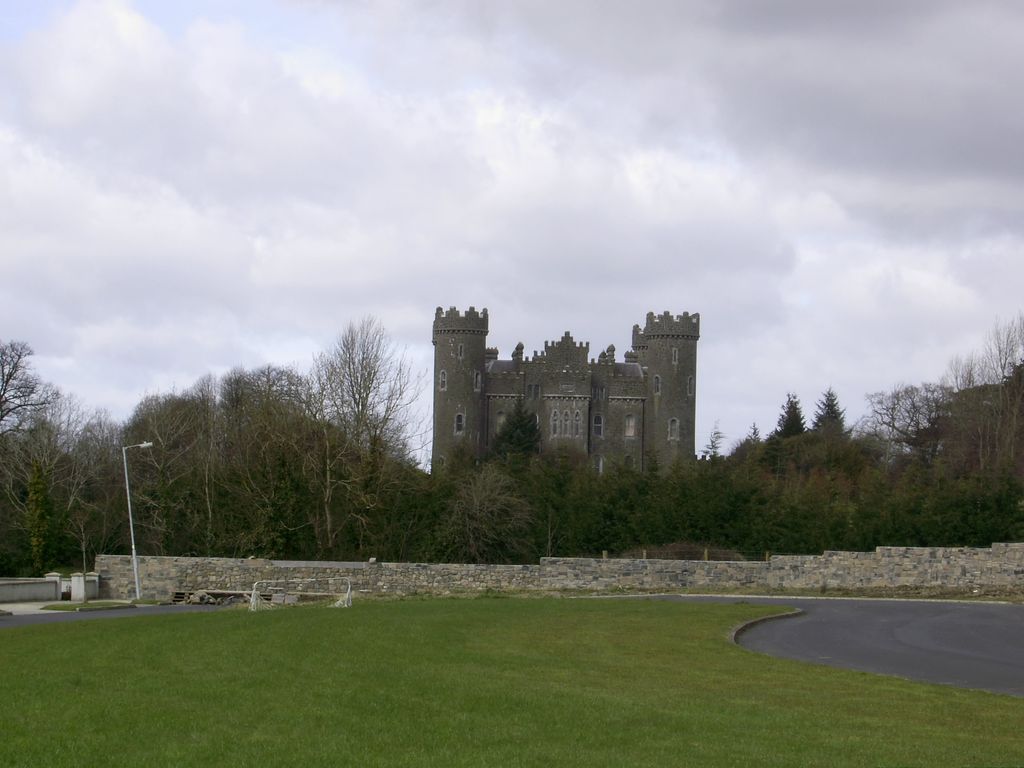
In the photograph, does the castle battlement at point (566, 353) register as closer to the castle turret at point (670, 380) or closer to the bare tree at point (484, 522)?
the castle turret at point (670, 380)

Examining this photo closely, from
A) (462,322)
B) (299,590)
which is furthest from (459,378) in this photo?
(299,590)

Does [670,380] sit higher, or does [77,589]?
[670,380]

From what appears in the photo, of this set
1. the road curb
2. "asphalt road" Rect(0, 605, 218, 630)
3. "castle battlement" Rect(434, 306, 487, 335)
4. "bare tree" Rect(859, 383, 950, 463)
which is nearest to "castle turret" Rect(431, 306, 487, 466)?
"castle battlement" Rect(434, 306, 487, 335)

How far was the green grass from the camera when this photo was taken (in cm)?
1025

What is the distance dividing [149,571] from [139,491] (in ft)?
56.4

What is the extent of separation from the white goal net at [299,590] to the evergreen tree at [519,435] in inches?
2198

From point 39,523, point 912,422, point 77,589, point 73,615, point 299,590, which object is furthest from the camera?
point 912,422

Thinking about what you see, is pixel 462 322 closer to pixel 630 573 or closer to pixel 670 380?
pixel 670 380

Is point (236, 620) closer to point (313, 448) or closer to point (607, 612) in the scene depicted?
point (607, 612)

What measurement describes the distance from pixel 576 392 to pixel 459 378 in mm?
9120

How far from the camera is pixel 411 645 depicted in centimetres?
1845

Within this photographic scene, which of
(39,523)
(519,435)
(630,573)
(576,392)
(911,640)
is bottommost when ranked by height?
(911,640)

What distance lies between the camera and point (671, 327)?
10600 cm

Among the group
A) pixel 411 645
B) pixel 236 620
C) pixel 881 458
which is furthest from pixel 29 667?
pixel 881 458
